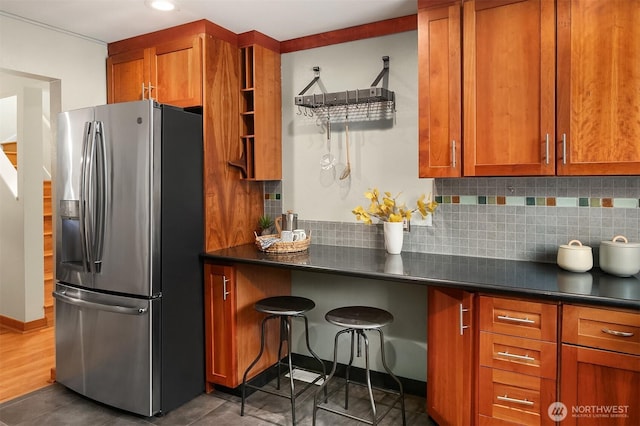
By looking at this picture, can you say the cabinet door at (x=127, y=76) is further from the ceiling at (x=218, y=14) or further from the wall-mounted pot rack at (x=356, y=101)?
the wall-mounted pot rack at (x=356, y=101)

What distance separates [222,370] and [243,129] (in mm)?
1583

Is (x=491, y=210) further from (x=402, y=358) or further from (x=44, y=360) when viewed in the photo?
(x=44, y=360)

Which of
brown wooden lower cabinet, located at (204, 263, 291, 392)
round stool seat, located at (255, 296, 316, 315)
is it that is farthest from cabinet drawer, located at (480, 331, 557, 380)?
brown wooden lower cabinet, located at (204, 263, 291, 392)

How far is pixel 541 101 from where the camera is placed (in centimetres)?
214

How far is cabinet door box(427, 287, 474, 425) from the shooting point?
6.88 feet

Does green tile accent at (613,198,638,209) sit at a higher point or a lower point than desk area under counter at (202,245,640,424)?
higher

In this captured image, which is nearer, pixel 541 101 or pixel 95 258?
pixel 541 101

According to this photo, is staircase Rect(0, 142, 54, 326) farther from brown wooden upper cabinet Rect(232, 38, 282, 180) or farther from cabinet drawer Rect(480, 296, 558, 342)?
cabinet drawer Rect(480, 296, 558, 342)

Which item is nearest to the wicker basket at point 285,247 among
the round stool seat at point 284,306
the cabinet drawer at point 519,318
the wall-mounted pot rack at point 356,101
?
the round stool seat at point 284,306

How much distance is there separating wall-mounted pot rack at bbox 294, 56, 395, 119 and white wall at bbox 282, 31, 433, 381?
0.17ft

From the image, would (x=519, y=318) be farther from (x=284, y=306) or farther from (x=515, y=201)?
(x=284, y=306)

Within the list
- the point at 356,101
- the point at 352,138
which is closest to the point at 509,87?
the point at 356,101

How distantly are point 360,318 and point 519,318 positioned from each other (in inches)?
30.6

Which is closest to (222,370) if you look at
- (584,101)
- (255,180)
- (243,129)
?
(255,180)
